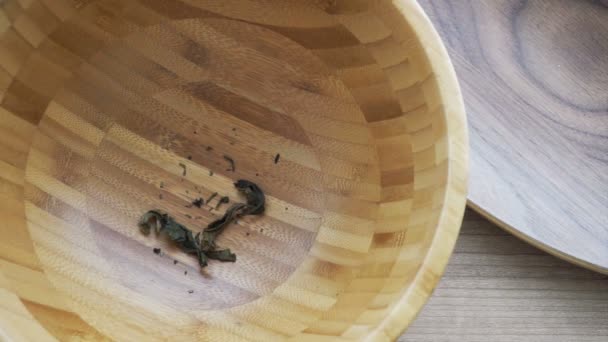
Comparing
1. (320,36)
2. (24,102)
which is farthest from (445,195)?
(24,102)

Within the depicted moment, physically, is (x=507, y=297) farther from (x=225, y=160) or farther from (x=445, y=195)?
(x=225, y=160)

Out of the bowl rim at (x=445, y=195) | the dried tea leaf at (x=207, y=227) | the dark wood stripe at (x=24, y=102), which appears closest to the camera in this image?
the bowl rim at (x=445, y=195)

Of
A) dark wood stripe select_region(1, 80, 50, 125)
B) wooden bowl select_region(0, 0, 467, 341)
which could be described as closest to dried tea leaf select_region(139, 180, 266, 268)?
wooden bowl select_region(0, 0, 467, 341)

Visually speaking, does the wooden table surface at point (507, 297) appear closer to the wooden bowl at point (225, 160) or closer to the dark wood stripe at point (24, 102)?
the wooden bowl at point (225, 160)

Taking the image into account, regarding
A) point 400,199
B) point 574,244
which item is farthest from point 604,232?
point 400,199

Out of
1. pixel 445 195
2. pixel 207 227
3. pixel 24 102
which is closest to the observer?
pixel 445 195

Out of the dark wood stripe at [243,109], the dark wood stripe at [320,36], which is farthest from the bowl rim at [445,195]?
the dark wood stripe at [243,109]
